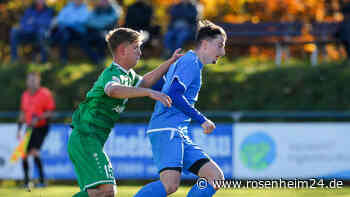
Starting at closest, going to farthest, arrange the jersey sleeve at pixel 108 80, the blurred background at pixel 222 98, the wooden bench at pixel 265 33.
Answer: the jersey sleeve at pixel 108 80 → the blurred background at pixel 222 98 → the wooden bench at pixel 265 33

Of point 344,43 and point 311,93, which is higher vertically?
point 344,43

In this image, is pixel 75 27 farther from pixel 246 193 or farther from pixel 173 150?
pixel 173 150

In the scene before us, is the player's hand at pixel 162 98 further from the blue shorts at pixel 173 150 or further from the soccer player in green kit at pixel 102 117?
the blue shorts at pixel 173 150

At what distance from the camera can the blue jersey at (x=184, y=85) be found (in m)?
7.05

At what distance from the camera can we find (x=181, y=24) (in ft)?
50.2

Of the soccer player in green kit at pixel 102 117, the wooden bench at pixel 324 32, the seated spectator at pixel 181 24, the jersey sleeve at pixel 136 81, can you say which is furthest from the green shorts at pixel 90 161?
the wooden bench at pixel 324 32

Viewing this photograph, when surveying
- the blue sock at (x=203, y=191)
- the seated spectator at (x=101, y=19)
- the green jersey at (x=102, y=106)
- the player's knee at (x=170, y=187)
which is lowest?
the blue sock at (x=203, y=191)

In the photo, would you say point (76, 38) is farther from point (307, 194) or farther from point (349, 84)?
point (307, 194)

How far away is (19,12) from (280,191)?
12.4 m

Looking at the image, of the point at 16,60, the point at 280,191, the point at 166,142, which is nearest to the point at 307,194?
the point at 280,191

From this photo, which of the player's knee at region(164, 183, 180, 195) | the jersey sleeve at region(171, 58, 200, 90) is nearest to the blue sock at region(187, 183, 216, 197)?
the player's knee at region(164, 183, 180, 195)

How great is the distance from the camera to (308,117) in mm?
14469

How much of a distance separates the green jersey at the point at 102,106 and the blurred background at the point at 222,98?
219 inches

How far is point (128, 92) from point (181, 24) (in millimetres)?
8831
